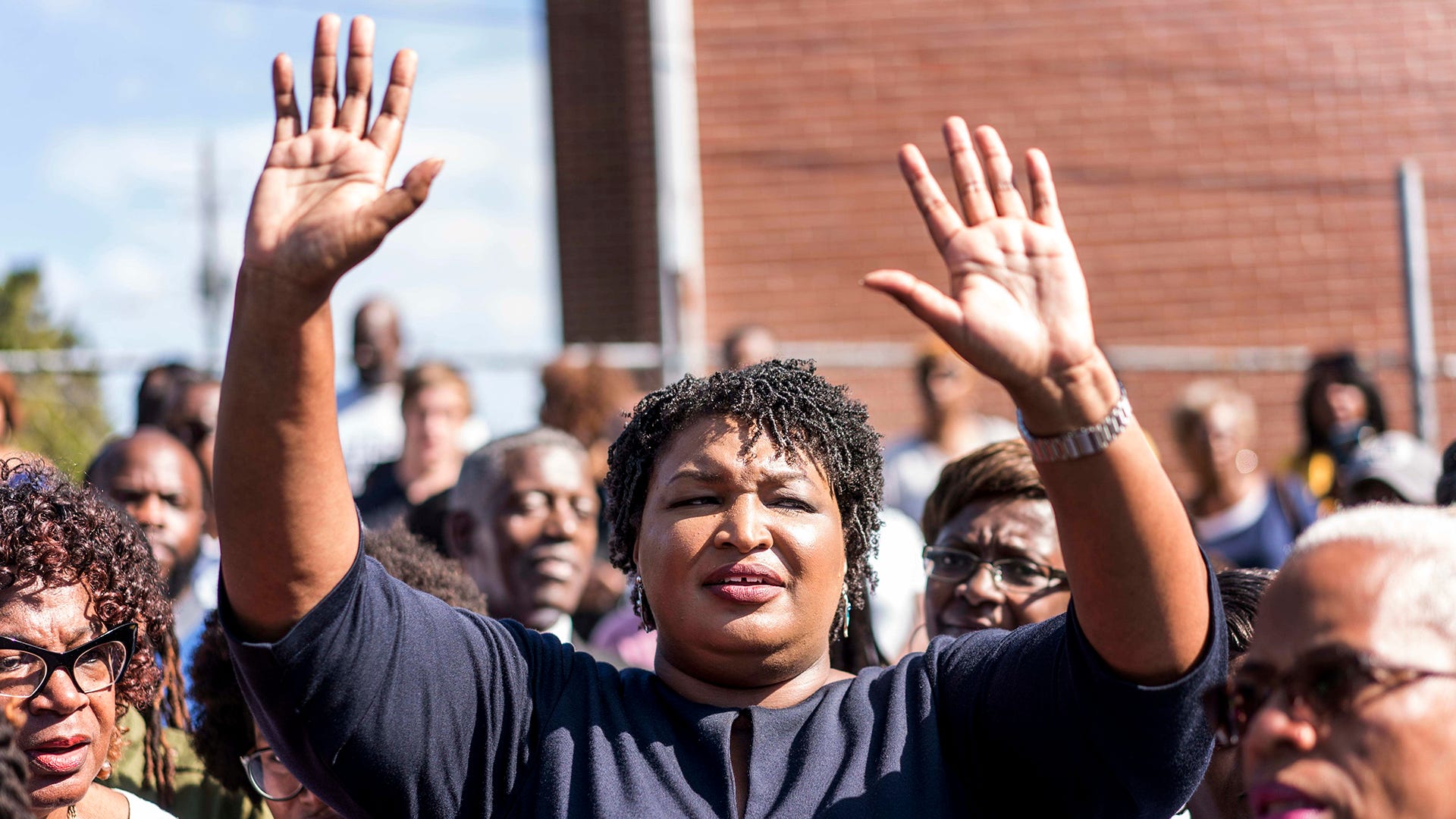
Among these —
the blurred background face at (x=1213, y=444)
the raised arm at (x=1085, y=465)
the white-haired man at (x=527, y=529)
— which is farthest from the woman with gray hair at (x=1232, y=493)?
the raised arm at (x=1085, y=465)

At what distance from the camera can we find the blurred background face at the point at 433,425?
21.2 feet

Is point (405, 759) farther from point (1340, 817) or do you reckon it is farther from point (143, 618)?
point (1340, 817)

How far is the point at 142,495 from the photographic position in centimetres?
494

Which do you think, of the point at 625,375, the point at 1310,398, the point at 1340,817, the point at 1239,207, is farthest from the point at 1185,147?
the point at 1340,817

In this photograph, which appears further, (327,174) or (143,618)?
(143,618)

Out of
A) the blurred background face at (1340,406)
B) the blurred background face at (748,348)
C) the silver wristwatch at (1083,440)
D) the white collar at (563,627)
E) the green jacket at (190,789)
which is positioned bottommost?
the green jacket at (190,789)

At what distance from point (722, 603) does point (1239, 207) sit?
945 centimetres

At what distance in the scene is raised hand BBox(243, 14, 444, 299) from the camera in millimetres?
2127

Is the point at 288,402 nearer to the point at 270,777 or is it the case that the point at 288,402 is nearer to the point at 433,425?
the point at 270,777

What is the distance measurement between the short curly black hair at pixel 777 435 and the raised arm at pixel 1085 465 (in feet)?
1.84

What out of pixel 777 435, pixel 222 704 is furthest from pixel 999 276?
pixel 222 704

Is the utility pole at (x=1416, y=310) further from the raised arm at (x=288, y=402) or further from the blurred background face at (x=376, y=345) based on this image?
the raised arm at (x=288, y=402)

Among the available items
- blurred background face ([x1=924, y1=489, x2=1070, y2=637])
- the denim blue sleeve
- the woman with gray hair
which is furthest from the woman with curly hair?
the woman with gray hair

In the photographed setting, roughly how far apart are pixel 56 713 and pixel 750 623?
121 cm
